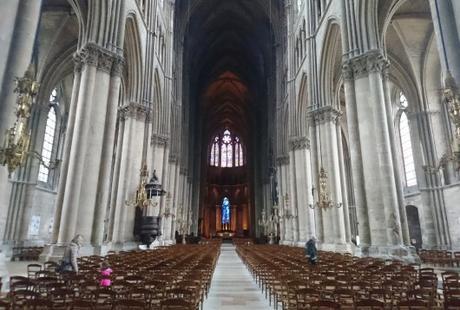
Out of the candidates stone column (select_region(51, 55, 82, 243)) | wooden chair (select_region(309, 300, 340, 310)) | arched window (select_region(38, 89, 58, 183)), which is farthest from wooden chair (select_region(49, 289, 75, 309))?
arched window (select_region(38, 89, 58, 183))

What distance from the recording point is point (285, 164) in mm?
32031

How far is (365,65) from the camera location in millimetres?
14180

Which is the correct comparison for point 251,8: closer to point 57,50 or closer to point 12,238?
point 57,50

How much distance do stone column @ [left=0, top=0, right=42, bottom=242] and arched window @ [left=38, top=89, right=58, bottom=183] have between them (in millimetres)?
21075

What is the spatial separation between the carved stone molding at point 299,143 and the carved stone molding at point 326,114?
538 centimetres

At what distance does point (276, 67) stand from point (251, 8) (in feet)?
32.0

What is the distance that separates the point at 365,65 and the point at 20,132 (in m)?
13.6

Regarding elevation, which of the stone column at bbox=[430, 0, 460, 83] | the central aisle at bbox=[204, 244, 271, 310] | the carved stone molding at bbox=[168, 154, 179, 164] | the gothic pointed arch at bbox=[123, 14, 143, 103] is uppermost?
the gothic pointed arch at bbox=[123, 14, 143, 103]

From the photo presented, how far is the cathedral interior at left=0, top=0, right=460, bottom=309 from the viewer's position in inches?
367

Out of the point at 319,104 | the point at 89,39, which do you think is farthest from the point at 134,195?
the point at 319,104

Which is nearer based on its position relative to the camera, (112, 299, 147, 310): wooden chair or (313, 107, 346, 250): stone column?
(112, 299, 147, 310): wooden chair

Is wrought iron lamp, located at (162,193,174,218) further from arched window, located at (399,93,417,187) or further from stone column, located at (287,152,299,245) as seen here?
arched window, located at (399,93,417,187)

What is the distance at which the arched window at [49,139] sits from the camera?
2611cm

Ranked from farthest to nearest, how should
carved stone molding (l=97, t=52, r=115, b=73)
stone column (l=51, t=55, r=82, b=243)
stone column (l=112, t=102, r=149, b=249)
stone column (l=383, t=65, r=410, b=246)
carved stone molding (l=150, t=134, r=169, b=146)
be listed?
carved stone molding (l=150, t=134, r=169, b=146), stone column (l=112, t=102, r=149, b=249), carved stone molding (l=97, t=52, r=115, b=73), stone column (l=383, t=65, r=410, b=246), stone column (l=51, t=55, r=82, b=243)
